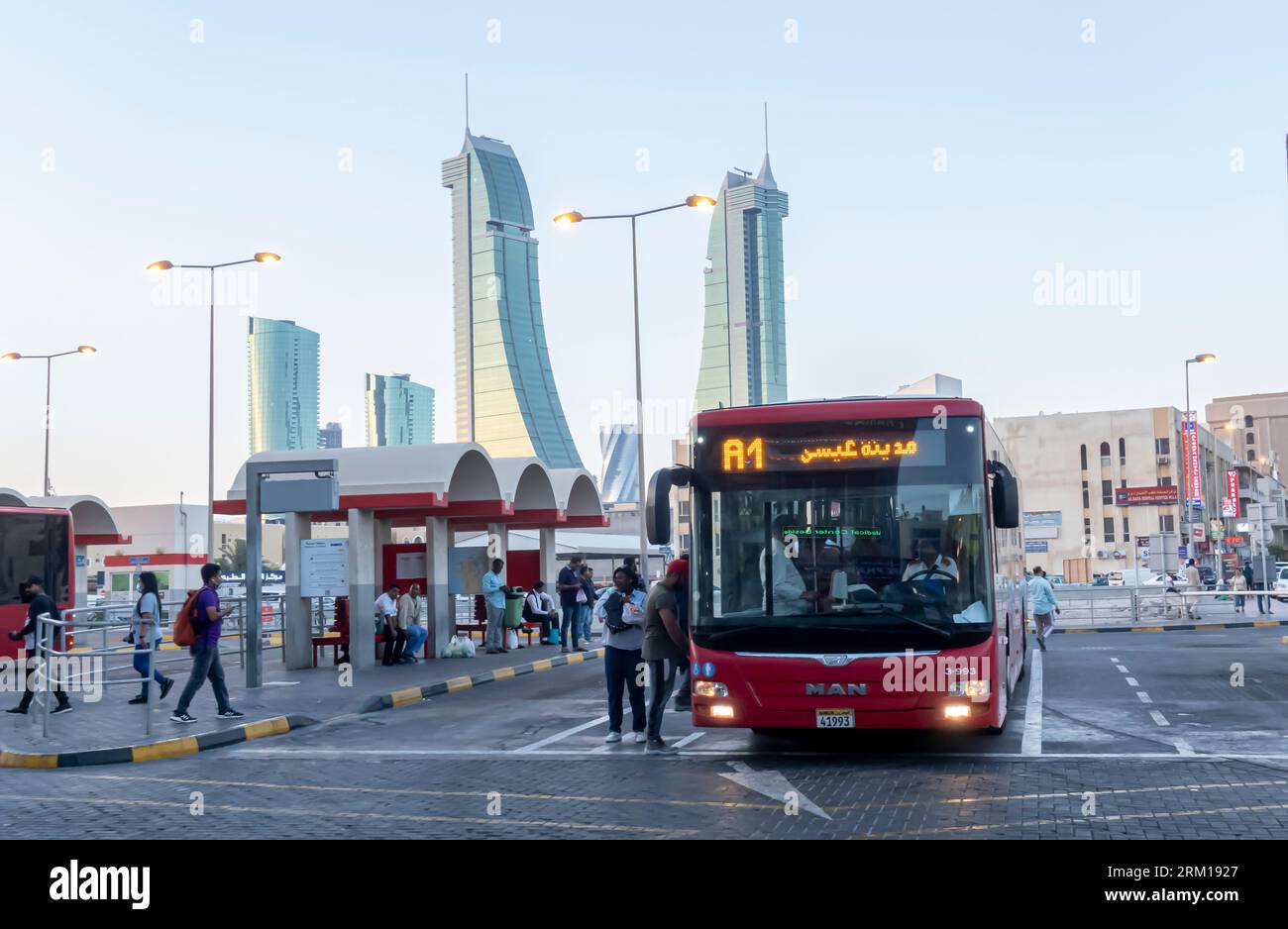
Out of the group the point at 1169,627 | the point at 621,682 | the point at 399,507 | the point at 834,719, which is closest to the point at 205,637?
the point at 621,682

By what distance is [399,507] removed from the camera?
23.2 metres

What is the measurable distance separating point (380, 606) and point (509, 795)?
13.6 meters

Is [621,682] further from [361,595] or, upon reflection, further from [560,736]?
[361,595]

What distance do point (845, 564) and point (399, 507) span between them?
532 inches

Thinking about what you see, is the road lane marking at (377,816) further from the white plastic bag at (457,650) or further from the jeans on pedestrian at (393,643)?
the white plastic bag at (457,650)

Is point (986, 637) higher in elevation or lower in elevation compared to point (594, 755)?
higher

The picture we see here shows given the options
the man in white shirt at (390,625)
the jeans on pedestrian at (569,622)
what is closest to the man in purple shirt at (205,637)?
the man in white shirt at (390,625)

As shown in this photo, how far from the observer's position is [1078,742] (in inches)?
482

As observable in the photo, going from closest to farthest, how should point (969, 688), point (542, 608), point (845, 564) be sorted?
1. point (969, 688)
2. point (845, 564)
3. point (542, 608)

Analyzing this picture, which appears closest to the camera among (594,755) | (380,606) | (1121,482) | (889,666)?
(889,666)
